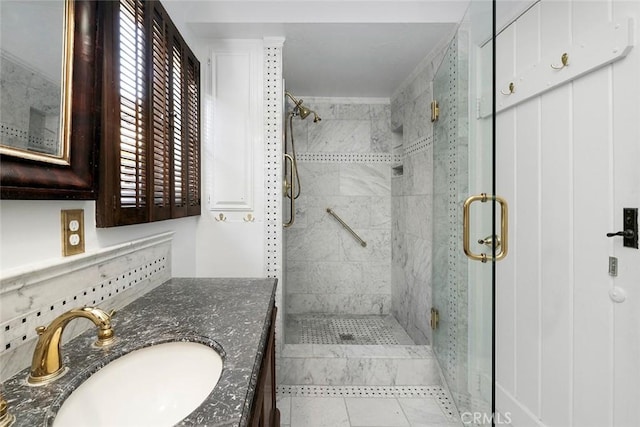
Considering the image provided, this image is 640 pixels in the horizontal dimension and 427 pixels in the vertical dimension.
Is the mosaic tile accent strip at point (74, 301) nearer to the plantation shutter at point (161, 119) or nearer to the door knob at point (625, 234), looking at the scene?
the plantation shutter at point (161, 119)

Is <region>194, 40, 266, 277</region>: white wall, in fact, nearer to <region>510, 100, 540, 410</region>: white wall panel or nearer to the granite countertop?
Result: the granite countertop

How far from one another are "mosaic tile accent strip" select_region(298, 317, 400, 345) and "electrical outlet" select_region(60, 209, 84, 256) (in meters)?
1.80

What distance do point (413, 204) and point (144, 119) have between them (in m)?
1.94

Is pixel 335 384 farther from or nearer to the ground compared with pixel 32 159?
nearer to the ground

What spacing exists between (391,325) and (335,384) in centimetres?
95

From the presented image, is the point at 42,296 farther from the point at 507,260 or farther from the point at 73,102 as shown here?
the point at 507,260

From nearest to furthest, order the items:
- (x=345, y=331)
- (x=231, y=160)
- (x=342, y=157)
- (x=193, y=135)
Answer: (x=193, y=135) → (x=231, y=160) → (x=345, y=331) → (x=342, y=157)

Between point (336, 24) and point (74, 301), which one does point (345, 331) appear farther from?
point (336, 24)

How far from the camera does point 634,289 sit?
0.96 metres

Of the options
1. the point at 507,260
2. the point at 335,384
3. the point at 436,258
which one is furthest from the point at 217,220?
the point at 507,260

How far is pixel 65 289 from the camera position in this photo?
79 centimetres

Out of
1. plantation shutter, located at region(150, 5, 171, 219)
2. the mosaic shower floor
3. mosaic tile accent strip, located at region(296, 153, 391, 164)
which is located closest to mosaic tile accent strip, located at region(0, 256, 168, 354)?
plantation shutter, located at region(150, 5, 171, 219)

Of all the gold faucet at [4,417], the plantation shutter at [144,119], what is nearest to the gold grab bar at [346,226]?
the plantation shutter at [144,119]

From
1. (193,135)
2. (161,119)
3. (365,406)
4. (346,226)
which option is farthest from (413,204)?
(161,119)
